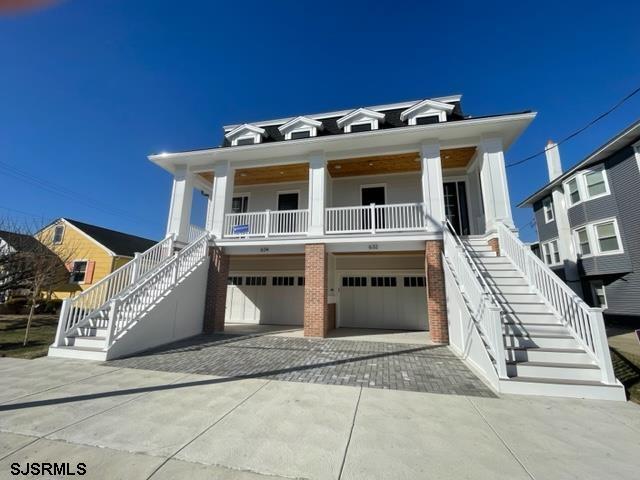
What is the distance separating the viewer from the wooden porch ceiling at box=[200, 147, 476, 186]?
9820 mm

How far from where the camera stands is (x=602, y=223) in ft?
44.0

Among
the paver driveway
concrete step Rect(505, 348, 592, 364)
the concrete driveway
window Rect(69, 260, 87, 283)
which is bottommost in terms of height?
the concrete driveway

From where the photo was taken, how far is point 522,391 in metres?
4.10

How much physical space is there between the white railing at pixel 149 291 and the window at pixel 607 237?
18.6m

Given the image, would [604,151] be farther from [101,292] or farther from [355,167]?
[101,292]

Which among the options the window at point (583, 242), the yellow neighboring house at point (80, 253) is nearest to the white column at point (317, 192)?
the window at point (583, 242)

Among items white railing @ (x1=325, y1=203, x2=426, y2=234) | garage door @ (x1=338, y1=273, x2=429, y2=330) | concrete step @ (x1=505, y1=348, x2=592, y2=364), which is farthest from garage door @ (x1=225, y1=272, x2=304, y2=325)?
concrete step @ (x1=505, y1=348, x2=592, y2=364)

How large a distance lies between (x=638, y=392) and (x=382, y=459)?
4726 millimetres

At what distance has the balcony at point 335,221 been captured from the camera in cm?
881

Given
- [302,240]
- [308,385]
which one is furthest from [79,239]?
[308,385]

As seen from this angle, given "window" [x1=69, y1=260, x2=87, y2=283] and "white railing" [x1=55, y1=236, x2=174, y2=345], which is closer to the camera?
"white railing" [x1=55, y1=236, x2=174, y2=345]

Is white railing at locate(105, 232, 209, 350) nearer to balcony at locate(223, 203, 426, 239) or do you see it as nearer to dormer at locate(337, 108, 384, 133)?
balcony at locate(223, 203, 426, 239)

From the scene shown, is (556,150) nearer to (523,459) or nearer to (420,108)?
(420,108)

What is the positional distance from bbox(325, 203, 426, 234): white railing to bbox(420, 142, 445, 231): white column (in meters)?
0.24
